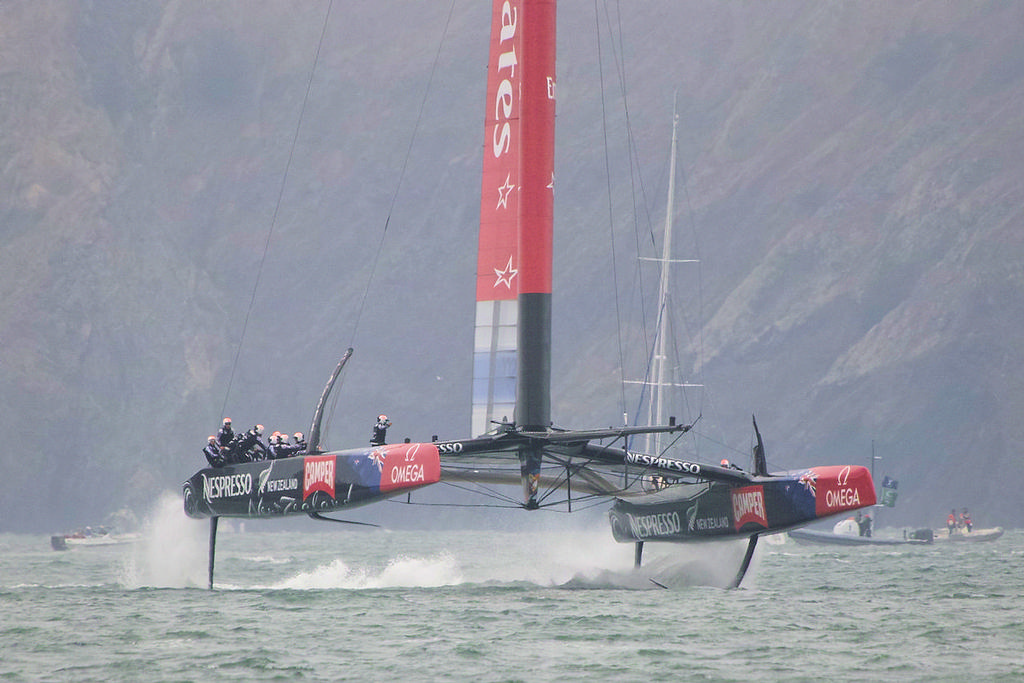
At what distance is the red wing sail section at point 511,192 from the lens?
1750 cm

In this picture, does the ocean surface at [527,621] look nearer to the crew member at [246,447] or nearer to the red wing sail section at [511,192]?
the crew member at [246,447]

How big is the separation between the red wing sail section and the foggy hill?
41331 millimetres

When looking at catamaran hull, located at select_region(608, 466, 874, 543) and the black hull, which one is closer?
catamaran hull, located at select_region(608, 466, 874, 543)

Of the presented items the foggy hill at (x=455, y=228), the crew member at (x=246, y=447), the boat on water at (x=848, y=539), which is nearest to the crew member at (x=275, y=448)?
the crew member at (x=246, y=447)

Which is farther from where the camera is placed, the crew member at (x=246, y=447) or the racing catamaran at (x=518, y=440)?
the crew member at (x=246, y=447)

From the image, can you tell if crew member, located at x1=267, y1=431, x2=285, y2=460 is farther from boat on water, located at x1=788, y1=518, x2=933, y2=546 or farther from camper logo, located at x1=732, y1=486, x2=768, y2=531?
boat on water, located at x1=788, y1=518, x2=933, y2=546

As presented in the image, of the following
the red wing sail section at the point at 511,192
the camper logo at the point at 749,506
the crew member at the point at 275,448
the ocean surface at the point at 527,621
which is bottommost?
the ocean surface at the point at 527,621

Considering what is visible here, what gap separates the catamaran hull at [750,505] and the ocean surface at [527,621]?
80 cm

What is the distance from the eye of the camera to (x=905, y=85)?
74.0 meters

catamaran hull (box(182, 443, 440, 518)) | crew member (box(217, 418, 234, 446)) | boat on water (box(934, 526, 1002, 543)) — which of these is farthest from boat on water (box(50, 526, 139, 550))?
catamaran hull (box(182, 443, 440, 518))

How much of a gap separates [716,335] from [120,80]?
124 feet

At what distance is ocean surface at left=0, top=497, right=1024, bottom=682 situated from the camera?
12.4 metres

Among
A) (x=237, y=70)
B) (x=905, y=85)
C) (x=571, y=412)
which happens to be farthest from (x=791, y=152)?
(x=237, y=70)

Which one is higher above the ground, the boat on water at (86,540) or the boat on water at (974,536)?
the boat on water at (974,536)
